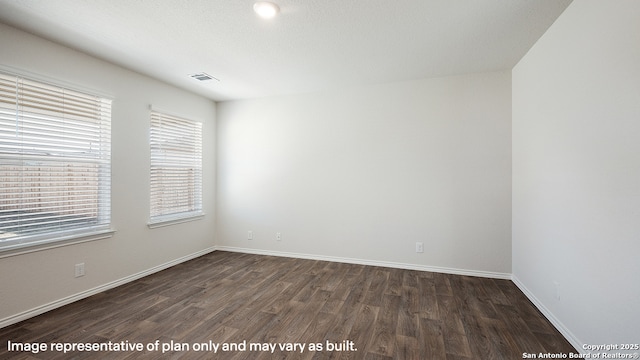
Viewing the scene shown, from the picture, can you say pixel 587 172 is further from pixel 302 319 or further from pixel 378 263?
pixel 378 263

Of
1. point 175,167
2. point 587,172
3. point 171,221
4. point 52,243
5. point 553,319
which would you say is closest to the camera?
point 587,172

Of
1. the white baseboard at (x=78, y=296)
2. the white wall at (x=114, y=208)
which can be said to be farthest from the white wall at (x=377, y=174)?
the white baseboard at (x=78, y=296)

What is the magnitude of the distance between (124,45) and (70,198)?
1.65 meters

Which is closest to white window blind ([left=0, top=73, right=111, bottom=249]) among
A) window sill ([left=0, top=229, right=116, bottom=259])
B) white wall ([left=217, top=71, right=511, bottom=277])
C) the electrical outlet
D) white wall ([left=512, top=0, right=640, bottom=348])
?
window sill ([left=0, top=229, right=116, bottom=259])

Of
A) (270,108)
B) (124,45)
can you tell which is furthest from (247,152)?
(124,45)

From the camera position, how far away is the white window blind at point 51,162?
7.62ft

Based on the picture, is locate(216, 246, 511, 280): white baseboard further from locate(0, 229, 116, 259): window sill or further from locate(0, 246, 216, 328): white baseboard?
locate(0, 229, 116, 259): window sill

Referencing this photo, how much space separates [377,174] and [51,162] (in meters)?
3.66

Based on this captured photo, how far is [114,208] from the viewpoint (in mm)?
3115

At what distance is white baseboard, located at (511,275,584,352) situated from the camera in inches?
78.0

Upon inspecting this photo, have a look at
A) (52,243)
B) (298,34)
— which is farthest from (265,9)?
(52,243)

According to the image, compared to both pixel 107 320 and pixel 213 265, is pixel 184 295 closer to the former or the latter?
pixel 107 320

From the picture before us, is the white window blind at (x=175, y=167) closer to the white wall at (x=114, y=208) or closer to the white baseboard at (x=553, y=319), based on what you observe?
the white wall at (x=114, y=208)

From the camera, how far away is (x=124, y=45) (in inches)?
106
